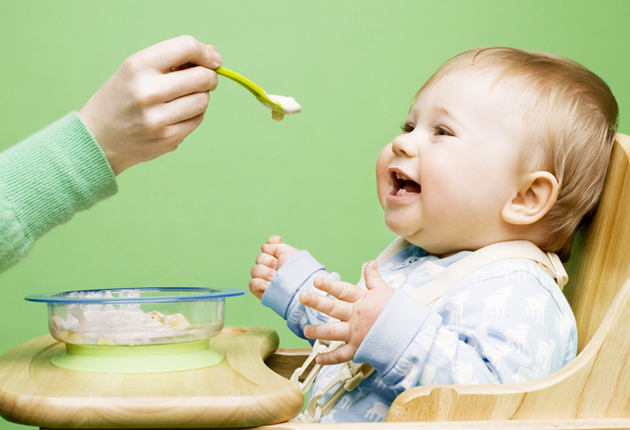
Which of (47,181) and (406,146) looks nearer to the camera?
(47,181)

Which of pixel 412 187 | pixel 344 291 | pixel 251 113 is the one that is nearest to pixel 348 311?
pixel 344 291

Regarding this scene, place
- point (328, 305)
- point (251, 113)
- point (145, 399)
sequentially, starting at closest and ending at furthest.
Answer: point (145, 399), point (328, 305), point (251, 113)

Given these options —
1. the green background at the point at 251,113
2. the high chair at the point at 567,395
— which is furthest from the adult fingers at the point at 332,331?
the green background at the point at 251,113

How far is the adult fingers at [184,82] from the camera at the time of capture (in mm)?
684

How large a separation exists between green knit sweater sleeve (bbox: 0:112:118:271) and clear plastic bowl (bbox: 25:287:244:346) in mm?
76

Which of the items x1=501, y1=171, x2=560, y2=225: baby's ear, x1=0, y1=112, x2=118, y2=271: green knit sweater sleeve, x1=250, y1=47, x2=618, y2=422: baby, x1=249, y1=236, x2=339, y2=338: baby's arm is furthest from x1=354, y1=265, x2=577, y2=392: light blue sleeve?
x1=0, y1=112, x2=118, y2=271: green knit sweater sleeve

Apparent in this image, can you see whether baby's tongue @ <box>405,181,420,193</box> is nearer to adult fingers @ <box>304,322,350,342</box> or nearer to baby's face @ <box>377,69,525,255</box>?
baby's face @ <box>377,69,525,255</box>

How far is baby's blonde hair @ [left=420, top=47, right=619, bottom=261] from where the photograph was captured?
0.75 meters

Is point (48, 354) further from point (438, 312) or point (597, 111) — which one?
point (597, 111)

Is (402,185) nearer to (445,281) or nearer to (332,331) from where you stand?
(445,281)

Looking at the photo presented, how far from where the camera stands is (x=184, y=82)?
693 mm

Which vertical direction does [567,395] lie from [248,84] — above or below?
below

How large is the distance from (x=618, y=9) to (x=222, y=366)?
1316mm

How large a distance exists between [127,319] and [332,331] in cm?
19
